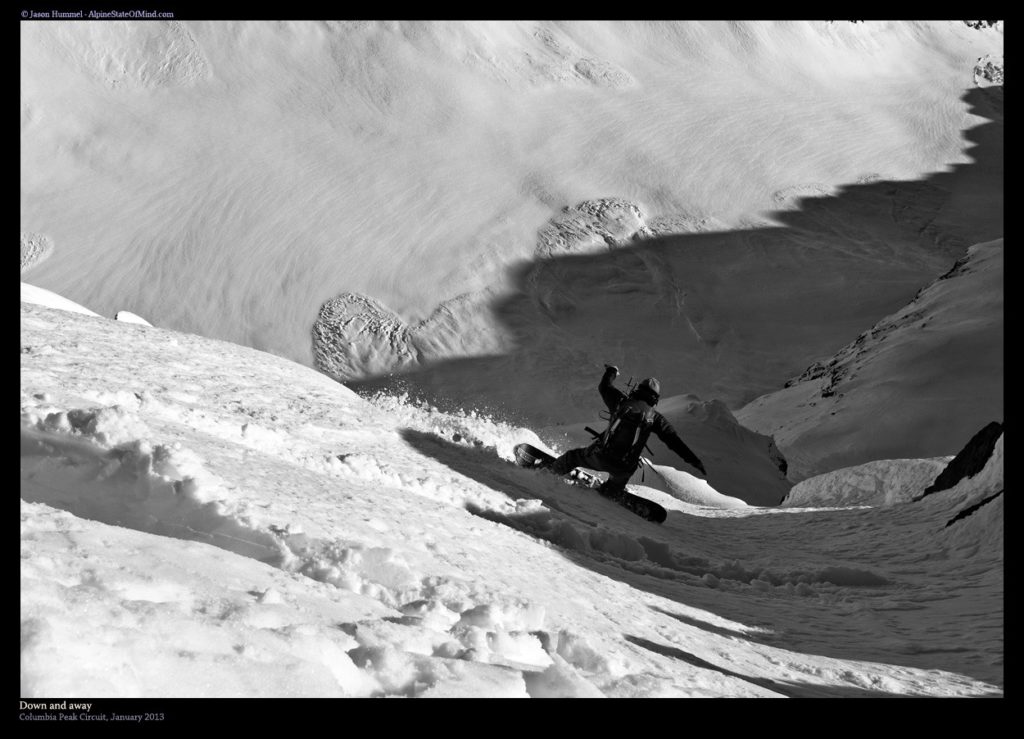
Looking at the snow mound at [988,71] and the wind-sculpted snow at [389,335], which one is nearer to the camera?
the wind-sculpted snow at [389,335]

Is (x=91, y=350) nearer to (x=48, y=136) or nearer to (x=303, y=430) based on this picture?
(x=303, y=430)

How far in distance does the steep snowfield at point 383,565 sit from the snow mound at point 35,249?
34.4m

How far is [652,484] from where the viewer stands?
14.9 m

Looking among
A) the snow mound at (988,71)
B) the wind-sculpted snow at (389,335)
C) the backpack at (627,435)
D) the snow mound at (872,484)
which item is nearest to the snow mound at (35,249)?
the wind-sculpted snow at (389,335)

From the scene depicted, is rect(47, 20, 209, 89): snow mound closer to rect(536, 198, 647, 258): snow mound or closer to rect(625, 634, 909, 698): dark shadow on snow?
rect(536, 198, 647, 258): snow mound

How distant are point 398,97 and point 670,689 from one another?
146 ft

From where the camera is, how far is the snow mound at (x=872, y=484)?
14594 mm

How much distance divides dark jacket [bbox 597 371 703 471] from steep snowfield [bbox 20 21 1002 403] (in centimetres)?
2586

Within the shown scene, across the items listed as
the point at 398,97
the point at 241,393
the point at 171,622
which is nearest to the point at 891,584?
the point at 241,393

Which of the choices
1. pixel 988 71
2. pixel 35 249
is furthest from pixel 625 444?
pixel 988 71

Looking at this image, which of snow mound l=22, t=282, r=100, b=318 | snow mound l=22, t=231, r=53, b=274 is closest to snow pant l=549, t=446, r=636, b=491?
snow mound l=22, t=282, r=100, b=318

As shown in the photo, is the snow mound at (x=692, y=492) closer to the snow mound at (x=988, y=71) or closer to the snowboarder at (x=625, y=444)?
the snowboarder at (x=625, y=444)

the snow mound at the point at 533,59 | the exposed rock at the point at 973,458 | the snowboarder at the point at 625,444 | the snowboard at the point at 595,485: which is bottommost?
the snowboard at the point at 595,485

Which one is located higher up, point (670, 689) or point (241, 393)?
point (241, 393)
